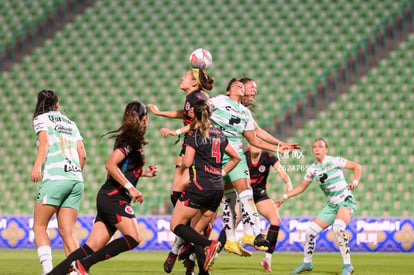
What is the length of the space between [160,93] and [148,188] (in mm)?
3620

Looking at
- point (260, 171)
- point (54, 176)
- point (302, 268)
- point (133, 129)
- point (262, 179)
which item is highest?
point (133, 129)

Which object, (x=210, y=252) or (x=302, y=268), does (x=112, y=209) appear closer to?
(x=210, y=252)

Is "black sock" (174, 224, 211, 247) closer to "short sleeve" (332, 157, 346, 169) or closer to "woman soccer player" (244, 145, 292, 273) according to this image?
"woman soccer player" (244, 145, 292, 273)

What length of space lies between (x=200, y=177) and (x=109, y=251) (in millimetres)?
1280

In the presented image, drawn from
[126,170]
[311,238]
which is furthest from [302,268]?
[126,170]

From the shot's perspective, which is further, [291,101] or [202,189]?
[291,101]

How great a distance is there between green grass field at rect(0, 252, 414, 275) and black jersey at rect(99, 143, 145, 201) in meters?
2.53

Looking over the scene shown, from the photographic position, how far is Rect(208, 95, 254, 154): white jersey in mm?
8750

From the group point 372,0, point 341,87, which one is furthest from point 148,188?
point 372,0

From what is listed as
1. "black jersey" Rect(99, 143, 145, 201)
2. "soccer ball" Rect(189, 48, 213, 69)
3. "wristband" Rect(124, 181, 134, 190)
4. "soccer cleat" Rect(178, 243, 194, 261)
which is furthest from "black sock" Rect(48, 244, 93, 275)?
"soccer ball" Rect(189, 48, 213, 69)

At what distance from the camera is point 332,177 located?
10.4 m

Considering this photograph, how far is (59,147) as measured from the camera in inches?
293

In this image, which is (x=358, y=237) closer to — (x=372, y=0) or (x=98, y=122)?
(x=98, y=122)

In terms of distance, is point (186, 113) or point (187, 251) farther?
point (186, 113)
